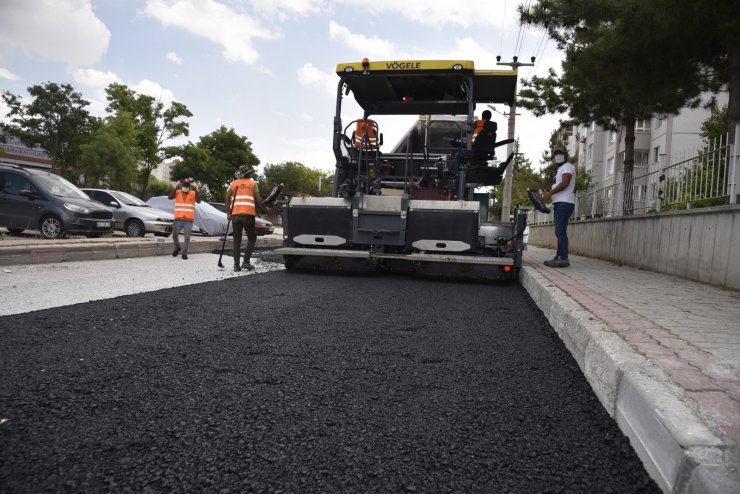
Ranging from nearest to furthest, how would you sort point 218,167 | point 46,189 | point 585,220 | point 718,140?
point 718,140 → point 46,189 → point 585,220 → point 218,167

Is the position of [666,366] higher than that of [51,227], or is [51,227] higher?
[51,227]

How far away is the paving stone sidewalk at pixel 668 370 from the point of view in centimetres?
175

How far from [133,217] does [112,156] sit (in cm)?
2279

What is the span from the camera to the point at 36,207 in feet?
38.3

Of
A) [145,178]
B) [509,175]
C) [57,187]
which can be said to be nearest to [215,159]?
[145,178]

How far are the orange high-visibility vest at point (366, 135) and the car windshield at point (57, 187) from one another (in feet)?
24.9

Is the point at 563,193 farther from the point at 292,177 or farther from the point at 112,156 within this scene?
the point at 292,177

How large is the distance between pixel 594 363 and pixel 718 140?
5.73 metres

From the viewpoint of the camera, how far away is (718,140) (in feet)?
23.6

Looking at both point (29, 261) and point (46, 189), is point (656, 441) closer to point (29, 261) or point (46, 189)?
point (29, 261)

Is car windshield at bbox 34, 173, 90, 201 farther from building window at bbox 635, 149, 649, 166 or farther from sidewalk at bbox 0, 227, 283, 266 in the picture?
building window at bbox 635, 149, 649, 166

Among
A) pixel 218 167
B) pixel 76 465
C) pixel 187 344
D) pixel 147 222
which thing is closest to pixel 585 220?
pixel 147 222

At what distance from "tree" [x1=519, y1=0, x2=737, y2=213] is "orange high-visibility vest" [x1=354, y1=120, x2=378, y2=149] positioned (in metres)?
4.14

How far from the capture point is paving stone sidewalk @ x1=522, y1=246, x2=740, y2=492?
1745 millimetres
